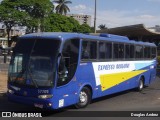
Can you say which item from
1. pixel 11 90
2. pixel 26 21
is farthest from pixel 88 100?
pixel 26 21

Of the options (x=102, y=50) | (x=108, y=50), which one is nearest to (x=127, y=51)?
(x=108, y=50)

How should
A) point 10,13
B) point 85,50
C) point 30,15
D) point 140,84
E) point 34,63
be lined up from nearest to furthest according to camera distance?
point 34,63, point 85,50, point 140,84, point 10,13, point 30,15

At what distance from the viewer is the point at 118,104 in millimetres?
13922

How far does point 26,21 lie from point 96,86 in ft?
175

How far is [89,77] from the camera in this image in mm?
13062

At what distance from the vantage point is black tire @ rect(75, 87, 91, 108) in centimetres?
1250

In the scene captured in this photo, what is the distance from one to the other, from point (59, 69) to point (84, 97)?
202cm

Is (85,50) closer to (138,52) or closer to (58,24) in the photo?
(138,52)

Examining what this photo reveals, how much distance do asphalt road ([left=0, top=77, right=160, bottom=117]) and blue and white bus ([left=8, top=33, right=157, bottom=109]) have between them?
436mm

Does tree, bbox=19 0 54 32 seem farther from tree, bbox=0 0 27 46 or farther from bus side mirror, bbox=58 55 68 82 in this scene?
bus side mirror, bbox=58 55 68 82

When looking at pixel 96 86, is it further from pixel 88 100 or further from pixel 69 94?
pixel 69 94

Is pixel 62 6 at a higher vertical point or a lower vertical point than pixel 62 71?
higher

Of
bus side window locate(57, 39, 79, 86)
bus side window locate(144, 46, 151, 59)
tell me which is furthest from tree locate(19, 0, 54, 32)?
bus side window locate(57, 39, 79, 86)

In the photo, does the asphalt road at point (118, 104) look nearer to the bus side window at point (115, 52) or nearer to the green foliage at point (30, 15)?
the bus side window at point (115, 52)
